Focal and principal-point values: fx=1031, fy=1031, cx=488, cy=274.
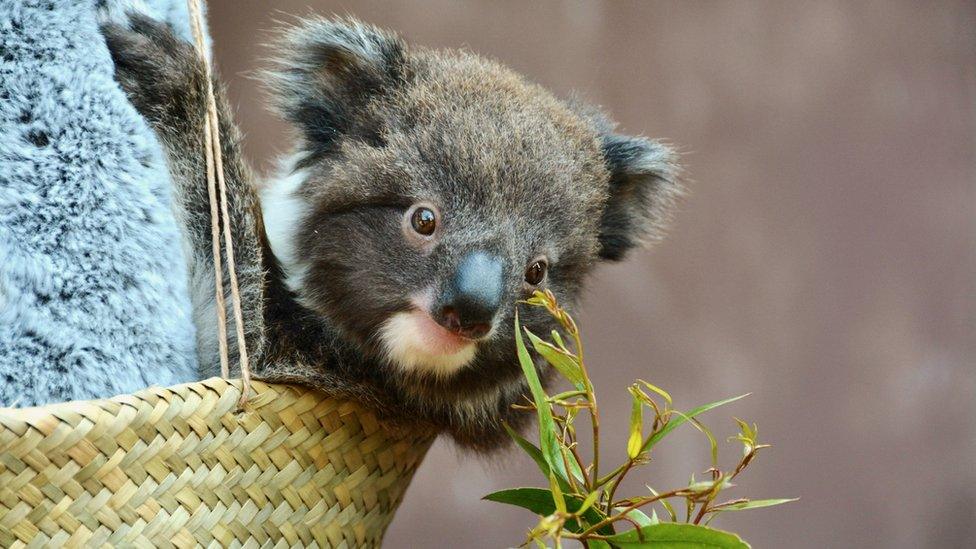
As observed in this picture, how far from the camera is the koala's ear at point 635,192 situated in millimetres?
2092

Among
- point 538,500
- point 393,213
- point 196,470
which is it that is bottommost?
point 196,470

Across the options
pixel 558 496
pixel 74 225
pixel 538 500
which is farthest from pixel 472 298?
pixel 74 225

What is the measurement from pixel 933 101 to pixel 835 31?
18.1 inches

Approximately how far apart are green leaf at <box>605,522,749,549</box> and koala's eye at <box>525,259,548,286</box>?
23.7 inches

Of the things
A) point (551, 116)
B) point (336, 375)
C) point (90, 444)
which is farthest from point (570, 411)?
point (551, 116)

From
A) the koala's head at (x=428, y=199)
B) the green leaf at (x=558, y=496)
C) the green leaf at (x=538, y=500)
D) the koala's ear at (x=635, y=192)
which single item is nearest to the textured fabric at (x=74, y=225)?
the koala's head at (x=428, y=199)

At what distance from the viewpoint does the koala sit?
5.54 ft

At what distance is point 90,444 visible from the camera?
1186 millimetres

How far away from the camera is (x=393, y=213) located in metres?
1.78

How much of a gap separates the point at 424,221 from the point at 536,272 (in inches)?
8.9

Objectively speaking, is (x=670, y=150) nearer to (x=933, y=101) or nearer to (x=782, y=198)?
(x=782, y=198)

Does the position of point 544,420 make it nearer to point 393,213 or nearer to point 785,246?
point 393,213

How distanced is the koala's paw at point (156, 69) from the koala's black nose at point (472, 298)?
528mm

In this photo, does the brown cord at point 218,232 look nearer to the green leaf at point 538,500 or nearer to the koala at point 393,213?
the koala at point 393,213
